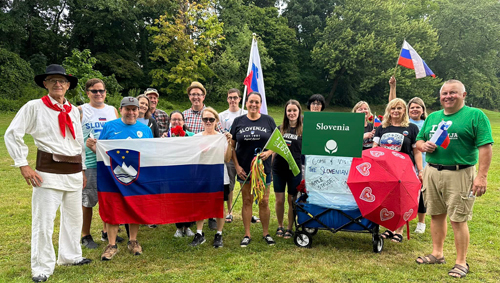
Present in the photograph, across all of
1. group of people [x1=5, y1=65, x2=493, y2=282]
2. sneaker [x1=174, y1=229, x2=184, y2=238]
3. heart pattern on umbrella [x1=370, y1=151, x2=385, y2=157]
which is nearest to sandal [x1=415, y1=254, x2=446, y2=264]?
group of people [x1=5, y1=65, x2=493, y2=282]

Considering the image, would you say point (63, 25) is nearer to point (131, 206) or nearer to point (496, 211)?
point (131, 206)

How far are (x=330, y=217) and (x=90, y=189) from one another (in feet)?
10.9

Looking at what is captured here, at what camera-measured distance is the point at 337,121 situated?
174 inches

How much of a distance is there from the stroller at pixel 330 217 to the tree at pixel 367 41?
3663 centimetres

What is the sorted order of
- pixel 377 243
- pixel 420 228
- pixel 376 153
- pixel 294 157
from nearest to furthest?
pixel 376 153
pixel 377 243
pixel 294 157
pixel 420 228

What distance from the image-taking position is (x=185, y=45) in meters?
30.3

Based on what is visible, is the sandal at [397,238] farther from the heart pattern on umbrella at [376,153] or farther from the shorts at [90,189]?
the shorts at [90,189]

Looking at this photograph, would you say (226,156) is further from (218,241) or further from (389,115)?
(389,115)

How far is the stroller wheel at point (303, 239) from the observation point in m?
4.72

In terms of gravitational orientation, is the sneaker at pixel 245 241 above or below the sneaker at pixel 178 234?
above

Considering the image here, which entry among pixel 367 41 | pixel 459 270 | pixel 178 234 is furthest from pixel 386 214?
pixel 367 41

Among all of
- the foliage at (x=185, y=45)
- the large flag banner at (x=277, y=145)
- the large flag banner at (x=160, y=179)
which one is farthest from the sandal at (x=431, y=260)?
the foliage at (x=185, y=45)

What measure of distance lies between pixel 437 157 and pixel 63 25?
36763 millimetres

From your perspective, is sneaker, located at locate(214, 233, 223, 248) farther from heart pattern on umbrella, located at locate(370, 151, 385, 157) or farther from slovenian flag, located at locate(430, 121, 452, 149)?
slovenian flag, located at locate(430, 121, 452, 149)
